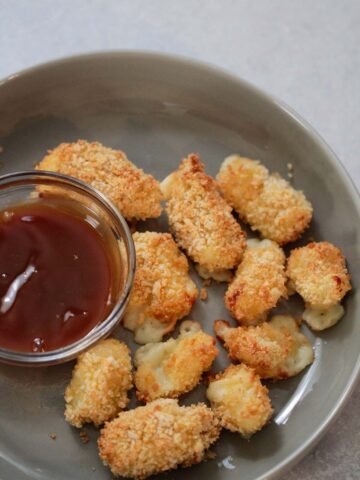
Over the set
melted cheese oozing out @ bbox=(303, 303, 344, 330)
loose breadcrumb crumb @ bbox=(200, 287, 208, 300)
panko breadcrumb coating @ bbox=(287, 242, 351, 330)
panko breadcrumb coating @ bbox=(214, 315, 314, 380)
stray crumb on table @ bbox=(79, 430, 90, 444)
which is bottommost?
stray crumb on table @ bbox=(79, 430, 90, 444)

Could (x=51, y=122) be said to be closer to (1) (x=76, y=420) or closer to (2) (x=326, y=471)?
(1) (x=76, y=420)

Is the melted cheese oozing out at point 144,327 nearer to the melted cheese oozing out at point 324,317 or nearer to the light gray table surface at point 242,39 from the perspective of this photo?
the melted cheese oozing out at point 324,317

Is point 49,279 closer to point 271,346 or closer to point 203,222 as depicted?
point 203,222

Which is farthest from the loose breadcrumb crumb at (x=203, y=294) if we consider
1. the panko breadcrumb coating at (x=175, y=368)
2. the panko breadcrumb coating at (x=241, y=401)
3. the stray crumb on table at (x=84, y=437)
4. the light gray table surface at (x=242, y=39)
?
the light gray table surface at (x=242, y=39)

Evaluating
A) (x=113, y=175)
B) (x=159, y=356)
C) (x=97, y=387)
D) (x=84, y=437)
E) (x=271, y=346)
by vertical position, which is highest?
(x=113, y=175)

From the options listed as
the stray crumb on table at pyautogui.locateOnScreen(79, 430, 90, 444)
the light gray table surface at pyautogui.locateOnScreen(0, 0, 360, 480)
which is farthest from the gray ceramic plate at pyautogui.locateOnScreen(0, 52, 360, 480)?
the light gray table surface at pyautogui.locateOnScreen(0, 0, 360, 480)

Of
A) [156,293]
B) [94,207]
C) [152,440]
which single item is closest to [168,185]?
[94,207]

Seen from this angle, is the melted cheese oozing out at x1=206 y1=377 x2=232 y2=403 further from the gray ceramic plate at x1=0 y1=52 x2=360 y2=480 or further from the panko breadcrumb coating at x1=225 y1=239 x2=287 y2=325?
the panko breadcrumb coating at x1=225 y1=239 x2=287 y2=325
